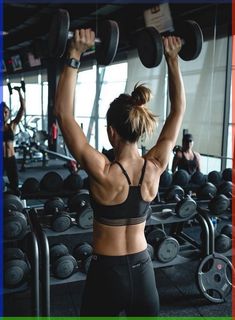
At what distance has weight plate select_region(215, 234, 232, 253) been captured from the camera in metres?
2.11

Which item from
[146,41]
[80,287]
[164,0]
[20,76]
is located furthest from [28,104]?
[146,41]

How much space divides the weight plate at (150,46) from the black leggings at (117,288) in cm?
65

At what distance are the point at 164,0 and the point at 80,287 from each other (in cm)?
309

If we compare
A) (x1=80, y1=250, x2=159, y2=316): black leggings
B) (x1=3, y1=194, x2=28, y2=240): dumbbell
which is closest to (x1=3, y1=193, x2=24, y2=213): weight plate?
(x1=3, y1=194, x2=28, y2=240): dumbbell

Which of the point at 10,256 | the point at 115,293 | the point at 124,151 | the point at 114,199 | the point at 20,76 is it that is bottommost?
the point at 10,256

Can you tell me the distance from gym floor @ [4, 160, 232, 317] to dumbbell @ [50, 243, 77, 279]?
3.4 inches

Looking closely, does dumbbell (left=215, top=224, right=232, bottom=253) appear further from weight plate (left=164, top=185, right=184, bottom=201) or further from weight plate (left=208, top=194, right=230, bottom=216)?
weight plate (left=164, top=185, right=184, bottom=201)

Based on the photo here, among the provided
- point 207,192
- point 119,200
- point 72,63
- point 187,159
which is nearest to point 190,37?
point 72,63

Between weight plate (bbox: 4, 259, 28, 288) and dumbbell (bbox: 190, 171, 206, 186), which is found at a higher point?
dumbbell (bbox: 190, 171, 206, 186)

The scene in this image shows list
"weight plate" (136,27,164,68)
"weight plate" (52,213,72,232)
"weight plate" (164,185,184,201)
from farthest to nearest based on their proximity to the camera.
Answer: "weight plate" (164,185,184,201), "weight plate" (52,213,72,232), "weight plate" (136,27,164,68)

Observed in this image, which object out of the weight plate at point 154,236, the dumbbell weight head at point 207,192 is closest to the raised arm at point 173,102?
the weight plate at point 154,236

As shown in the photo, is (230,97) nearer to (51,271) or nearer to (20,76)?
(51,271)

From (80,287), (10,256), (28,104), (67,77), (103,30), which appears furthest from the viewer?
(28,104)

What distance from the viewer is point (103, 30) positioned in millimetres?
1136
